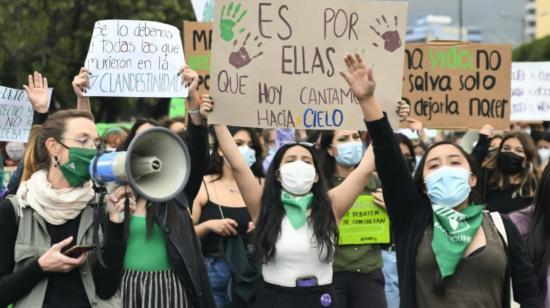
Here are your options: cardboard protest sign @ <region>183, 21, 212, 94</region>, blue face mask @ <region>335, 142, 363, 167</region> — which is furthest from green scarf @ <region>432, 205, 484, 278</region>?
cardboard protest sign @ <region>183, 21, 212, 94</region>

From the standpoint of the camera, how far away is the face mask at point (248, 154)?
20.4 feet

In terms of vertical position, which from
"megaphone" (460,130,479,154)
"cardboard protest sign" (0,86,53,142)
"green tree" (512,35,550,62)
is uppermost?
"green tree" (512,35,550,62)

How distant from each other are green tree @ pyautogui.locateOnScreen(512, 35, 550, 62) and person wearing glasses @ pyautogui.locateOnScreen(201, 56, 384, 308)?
41.0 metres

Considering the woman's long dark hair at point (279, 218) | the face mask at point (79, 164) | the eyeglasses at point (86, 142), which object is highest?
the eyeglasses at point (86, 142)

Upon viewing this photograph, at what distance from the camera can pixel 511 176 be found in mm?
6883

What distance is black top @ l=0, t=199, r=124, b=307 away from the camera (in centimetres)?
373

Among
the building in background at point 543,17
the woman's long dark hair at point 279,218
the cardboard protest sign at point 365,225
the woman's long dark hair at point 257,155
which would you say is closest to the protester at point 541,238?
the woman's long dark hair at point 279,218

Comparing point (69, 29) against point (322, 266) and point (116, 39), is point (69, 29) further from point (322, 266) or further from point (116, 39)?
point (322, 266)

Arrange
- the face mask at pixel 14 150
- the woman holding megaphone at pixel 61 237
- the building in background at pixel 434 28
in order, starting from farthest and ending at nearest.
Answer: the building in background at pixel 434 28 → the face mask at pixel 14 150 → the woman holding megaphone at pixel 61 237

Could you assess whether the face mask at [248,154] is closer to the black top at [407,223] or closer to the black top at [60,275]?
the black top at [407,223]

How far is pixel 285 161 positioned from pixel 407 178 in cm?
118

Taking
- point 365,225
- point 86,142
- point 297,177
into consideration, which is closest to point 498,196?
point 365,225

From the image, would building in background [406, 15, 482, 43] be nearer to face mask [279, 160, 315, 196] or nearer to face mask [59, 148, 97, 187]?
face mask [279, 160, 315, 196]

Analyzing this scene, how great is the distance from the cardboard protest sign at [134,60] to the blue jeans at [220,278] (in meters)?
1.13
